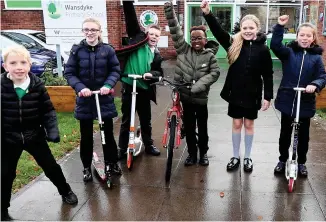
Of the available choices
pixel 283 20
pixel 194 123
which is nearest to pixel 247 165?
pixel 194 123

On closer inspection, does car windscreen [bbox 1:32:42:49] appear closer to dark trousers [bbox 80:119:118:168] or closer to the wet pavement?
the wet pavement

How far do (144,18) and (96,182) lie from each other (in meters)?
12.3

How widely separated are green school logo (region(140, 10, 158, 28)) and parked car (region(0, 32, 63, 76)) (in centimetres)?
509

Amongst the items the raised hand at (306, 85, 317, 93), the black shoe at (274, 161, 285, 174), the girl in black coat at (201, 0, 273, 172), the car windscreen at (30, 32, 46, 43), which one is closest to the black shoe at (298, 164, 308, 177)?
the black shoe at (274, 161, 285, 174)

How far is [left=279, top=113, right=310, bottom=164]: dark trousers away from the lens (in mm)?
4355

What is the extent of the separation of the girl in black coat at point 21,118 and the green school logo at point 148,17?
41.2ft

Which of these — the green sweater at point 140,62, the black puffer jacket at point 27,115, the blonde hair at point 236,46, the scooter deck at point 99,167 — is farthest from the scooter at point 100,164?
the blonde hair at point 236,46

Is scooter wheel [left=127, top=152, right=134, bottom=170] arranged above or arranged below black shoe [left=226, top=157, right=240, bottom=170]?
above

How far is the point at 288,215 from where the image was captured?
11.9ft

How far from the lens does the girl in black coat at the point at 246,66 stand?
4316 mm

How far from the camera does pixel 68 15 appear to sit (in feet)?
28.9

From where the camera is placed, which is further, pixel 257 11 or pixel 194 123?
pixel 257 11

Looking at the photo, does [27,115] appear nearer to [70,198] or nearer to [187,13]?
[70,198]

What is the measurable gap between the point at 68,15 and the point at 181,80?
5.23m
